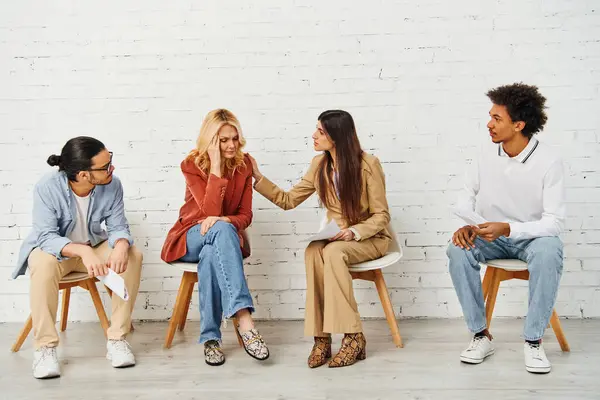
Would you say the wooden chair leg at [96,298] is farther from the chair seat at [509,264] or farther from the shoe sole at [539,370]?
the shoe sole at [539,370]

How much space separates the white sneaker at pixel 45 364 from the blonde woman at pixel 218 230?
0.63 metres

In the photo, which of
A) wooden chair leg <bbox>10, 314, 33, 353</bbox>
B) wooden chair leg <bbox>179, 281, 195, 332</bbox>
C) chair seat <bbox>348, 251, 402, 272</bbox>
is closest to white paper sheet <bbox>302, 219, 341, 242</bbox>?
chair seat <bbox>348, 251, 402, 272</bbox>

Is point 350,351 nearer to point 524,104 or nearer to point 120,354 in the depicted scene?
point 120,354

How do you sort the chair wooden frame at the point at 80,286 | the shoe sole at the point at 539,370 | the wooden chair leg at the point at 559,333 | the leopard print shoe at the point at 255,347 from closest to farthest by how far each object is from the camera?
the shoe sole at the point at 539,370, the leopard print shoe at the point at 255,347, the wooden chair leg at the point at 559,333, the chair wooden frame at the point at 80,286

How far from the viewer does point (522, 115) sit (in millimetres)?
3096

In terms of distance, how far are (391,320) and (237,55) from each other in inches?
65.4

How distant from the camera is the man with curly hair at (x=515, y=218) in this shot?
9.36 feet

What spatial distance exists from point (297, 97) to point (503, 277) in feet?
4.82

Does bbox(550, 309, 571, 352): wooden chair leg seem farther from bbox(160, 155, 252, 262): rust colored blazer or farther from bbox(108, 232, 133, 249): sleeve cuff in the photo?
bbox(108, 232, 133, 249): sleeve cuff

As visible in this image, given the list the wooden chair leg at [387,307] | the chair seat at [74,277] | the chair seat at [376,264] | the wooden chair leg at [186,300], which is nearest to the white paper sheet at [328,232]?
the chair seat at [376,264]

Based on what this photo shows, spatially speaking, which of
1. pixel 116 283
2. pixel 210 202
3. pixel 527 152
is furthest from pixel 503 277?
pixel 116 283

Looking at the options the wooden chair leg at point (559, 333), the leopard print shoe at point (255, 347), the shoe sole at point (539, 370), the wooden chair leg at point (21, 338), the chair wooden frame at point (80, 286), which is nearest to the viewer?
the shoe sole at point (539, 370)

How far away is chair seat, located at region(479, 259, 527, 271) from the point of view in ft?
9.73

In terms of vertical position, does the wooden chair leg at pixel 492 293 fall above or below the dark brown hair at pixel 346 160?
below
